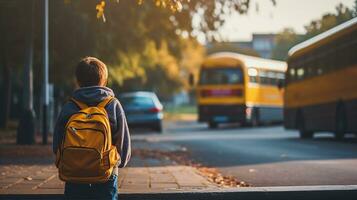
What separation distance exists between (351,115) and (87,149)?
14713 mm

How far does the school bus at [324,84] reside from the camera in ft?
62.1

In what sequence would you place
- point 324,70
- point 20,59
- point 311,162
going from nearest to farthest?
1. point 311,162
2. point 324,70
3. point 20,59

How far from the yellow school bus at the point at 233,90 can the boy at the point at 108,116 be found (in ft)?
95.9

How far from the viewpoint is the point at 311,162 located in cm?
1349

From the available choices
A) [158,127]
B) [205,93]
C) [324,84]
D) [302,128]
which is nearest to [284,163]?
[324,84]

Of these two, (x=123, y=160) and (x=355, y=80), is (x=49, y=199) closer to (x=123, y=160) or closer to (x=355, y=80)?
(x=123, y=160)

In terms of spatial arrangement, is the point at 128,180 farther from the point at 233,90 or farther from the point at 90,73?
the point at 233,90

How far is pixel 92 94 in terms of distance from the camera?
204 inches

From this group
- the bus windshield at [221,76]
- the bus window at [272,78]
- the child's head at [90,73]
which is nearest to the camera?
the child's head at [90,73]

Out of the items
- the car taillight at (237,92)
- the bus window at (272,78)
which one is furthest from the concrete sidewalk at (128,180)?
the bus window at (272,78)

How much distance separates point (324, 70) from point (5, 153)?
10.3 m

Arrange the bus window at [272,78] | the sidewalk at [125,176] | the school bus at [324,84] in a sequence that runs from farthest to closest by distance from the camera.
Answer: the bus window at [272,78]
the school bus at [324,84]
the sidewalk at [125,176]

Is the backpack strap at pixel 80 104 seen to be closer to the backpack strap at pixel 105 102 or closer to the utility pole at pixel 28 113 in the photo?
the backpack strap at pixel 105 102

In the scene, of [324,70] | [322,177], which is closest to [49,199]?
[322,177]
